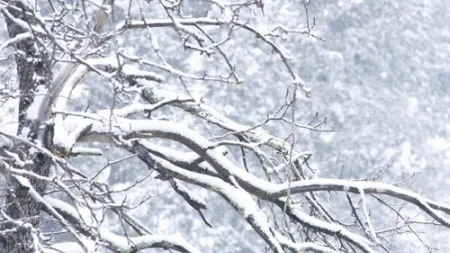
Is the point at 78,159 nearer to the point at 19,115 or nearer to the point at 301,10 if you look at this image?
the point at 301,10

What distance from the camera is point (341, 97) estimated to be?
30.2 meters

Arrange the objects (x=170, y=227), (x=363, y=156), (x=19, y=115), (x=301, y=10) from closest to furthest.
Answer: (x=19, y=115)
(x=170, y=227)
(x=363, y=156)
(x=301, y=10)

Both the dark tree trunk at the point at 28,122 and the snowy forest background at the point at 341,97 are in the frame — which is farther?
the snowy forest background at the point at 341,97

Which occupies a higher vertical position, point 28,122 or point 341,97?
point 341,97

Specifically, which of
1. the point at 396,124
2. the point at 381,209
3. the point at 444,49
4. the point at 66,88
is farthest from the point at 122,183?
the point at 66,88

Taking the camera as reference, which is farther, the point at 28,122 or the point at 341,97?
the point at 341,97

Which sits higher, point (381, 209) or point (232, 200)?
point (381, 209)

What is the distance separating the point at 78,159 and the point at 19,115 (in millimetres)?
19496

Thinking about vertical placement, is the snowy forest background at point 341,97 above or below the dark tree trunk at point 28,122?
above

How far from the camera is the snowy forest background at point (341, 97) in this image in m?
22.3

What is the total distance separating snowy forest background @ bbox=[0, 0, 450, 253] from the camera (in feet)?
73.2

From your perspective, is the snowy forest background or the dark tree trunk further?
the snowy forest background

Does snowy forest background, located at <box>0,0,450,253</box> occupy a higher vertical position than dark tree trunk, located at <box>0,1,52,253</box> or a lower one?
higher

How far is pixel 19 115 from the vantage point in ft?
11.1
